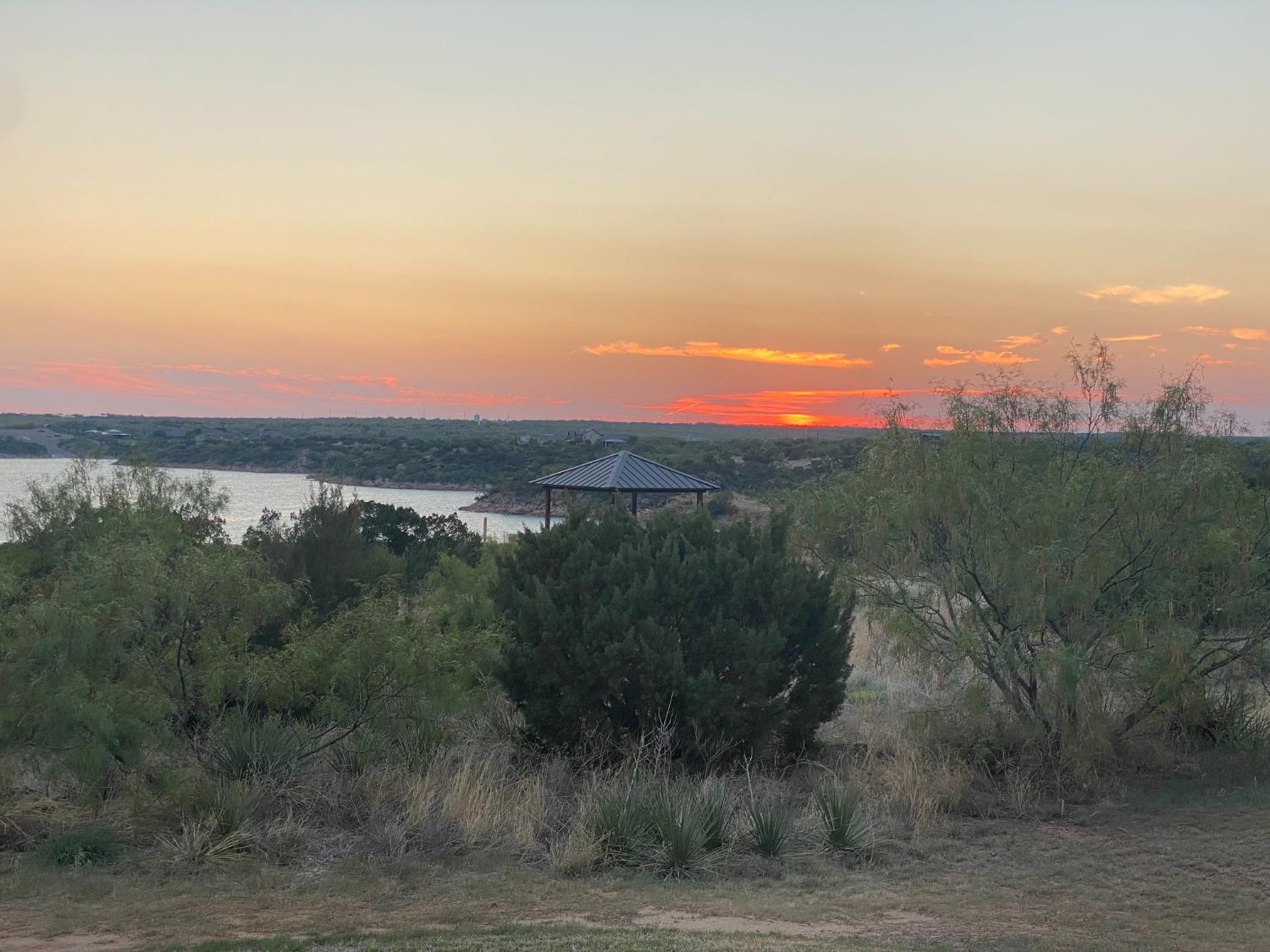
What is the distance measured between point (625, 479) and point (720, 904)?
14597 millimetres

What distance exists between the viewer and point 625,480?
74.8ft

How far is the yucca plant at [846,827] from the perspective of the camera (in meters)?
10.1

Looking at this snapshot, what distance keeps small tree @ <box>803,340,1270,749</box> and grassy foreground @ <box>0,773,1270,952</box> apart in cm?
210

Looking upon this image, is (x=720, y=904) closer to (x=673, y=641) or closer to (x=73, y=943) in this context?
(x=673, y=641)

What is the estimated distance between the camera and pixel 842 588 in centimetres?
1341

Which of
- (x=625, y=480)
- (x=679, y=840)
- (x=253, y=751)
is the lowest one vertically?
(x=679, y=840)

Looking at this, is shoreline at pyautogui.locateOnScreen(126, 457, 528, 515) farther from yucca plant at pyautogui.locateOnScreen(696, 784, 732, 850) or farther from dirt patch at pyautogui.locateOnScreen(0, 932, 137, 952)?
dirt patch at pyautogui.locateOnScreen(0, 932, 137, 952)

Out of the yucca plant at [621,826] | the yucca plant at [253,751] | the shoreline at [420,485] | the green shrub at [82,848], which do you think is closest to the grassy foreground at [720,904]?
the green shrub at [82,848]

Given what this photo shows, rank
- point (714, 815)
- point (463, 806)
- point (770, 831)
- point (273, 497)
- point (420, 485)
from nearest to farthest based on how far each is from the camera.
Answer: point (770, 831)
point (714, 815)
point (463, 806)
point (273, 497)
point (420, 485)

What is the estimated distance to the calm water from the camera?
84.2 feet

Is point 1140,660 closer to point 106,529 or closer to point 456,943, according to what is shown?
point 456,943

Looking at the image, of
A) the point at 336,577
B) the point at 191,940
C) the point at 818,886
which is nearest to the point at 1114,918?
the point at 818,886

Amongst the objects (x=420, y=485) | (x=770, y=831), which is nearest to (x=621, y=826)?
(x=770, y=831)

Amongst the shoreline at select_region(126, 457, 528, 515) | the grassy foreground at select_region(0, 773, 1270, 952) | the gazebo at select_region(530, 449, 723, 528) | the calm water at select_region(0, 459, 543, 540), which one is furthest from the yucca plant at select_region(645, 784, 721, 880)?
the shoreline at select_region(126, 457, 528, 515)
